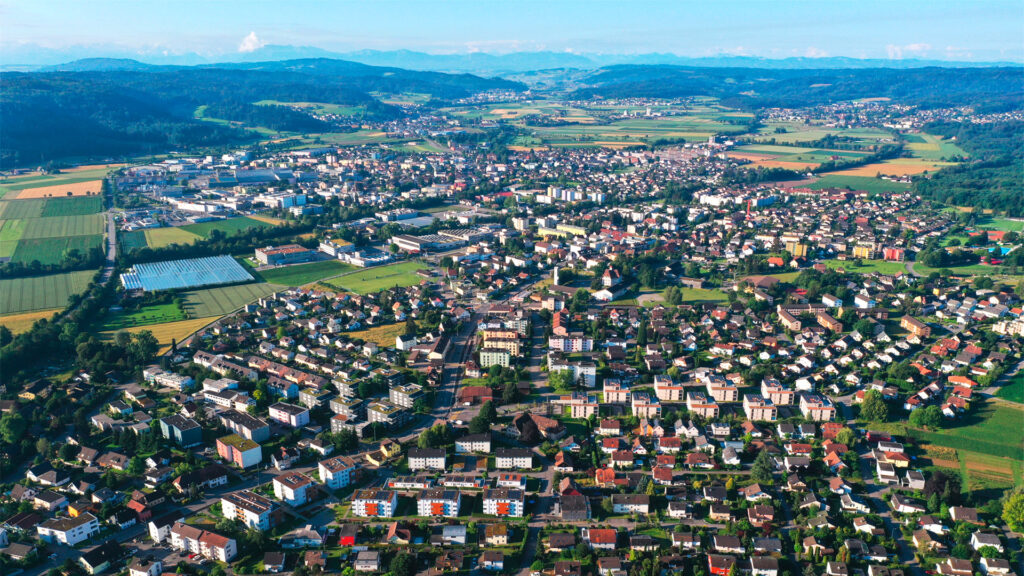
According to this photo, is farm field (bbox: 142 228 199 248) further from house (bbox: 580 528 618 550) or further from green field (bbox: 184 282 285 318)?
house (bbox: 580 528 618 550)

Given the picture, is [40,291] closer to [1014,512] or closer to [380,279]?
[380,279]

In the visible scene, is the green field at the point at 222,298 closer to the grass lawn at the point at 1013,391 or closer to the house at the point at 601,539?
the house at the point at 601,539

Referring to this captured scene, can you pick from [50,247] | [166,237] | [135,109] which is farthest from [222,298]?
[135,109]

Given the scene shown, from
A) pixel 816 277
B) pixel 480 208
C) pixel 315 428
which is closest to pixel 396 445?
pixel 315 428

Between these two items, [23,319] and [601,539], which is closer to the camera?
[601,539]

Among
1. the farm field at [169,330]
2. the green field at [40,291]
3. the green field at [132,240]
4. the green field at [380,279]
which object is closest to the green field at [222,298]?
the farm field at [169,330]

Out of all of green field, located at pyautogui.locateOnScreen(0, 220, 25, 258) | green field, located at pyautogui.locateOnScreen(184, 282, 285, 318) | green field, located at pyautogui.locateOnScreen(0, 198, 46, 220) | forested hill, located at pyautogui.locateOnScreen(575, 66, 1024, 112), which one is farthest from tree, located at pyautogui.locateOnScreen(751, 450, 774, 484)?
forested hill, located at pyautogui.locateOnScreen(575, 66, 1024, 112)
